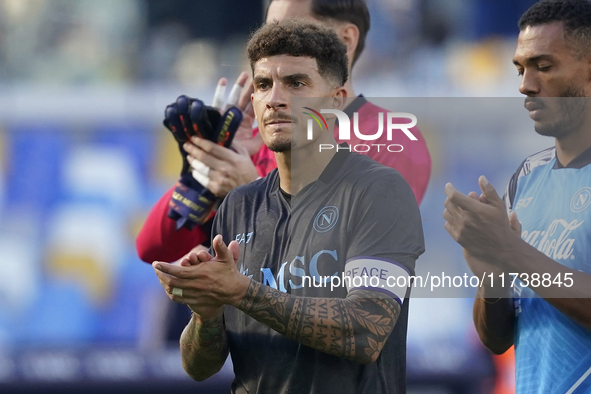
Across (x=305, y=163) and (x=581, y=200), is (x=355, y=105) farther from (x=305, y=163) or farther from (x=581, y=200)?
(x=581, y=200)

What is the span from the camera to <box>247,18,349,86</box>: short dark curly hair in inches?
87.8

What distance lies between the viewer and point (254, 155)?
3.23 meters

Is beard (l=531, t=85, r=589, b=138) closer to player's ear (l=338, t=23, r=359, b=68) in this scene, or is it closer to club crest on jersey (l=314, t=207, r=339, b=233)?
club crest on jersey (l=314, t=207, r=339, b=233)

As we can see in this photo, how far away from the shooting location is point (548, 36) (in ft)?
7.38

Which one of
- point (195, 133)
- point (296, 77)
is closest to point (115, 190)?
point (195, 133)

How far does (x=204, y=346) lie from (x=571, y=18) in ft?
5.11

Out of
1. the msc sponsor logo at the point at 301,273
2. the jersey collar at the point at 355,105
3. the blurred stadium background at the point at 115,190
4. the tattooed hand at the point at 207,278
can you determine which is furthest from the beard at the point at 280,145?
the blurred stadium background at the point at 115,190

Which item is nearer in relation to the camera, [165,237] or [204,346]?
[204,346]

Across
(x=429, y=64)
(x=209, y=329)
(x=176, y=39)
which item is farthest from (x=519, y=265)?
(x=176, y=39)

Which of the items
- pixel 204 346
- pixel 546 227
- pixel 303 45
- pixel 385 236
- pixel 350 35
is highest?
pixel 350 35

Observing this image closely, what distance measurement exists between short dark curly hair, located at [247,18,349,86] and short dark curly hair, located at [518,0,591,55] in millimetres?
655

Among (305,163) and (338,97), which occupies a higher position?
(338,97)

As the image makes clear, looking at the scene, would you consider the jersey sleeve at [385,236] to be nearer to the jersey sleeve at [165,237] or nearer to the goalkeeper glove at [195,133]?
the goalkeeper glove at [195,133]

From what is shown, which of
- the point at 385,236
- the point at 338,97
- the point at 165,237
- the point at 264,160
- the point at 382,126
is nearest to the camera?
the point at 385,236
